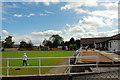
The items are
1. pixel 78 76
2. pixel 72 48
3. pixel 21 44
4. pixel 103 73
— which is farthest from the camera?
pixel 21 44

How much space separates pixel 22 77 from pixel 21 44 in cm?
7271

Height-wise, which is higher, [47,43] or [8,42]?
[8,42]

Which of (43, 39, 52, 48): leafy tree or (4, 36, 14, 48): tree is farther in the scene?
(43, 39, 52, 48): leafy tree

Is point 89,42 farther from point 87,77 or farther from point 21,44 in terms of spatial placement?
point 87,77

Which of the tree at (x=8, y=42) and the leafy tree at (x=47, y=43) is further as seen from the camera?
the leafy tree at (x=47, y=43)

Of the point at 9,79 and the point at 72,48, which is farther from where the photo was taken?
the point at 72,48

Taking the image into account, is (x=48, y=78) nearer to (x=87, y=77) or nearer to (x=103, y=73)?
(x=87, y=77)

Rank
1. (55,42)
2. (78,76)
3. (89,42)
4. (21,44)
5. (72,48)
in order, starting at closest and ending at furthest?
(78,76), (72,48), (89,42), (21,44), (55,42)

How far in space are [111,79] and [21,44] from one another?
7396cm

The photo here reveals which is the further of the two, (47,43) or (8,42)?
(47,43)

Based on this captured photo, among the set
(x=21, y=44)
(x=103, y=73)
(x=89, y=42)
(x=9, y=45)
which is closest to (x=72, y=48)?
(x=89, y=42)

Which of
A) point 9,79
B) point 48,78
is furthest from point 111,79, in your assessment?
point 9,79

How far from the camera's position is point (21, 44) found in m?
76.9

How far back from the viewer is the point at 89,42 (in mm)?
58406
